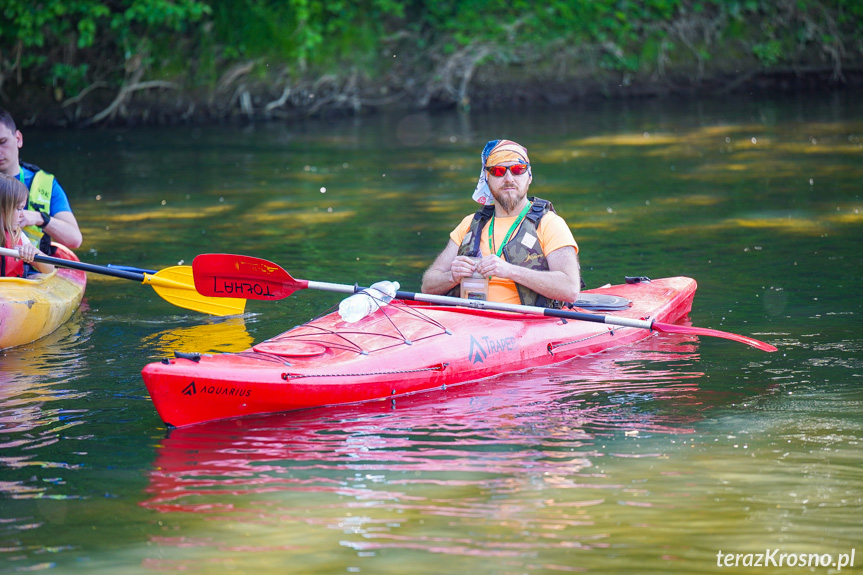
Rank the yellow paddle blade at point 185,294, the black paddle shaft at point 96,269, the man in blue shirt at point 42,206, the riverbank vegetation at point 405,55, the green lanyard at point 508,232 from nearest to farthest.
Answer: the green lanyard at point 508,232 < the black paddle shaft at point 96,269 < the yellow paddle blade at point 185,294 < the man in blue shirt at point 42,206 < the riverbank vegetation at point 405,55

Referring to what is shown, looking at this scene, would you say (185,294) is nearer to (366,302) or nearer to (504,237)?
(366,302)

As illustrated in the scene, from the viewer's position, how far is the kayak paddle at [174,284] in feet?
18.2

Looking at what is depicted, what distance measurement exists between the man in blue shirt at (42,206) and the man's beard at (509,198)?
8.69 feet

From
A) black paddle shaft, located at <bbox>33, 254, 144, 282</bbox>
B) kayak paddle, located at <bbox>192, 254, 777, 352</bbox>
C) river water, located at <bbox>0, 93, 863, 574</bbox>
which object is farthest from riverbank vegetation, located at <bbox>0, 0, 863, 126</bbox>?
kayak paddle, located at <bbox>192, 254, 777, 352</bbox>

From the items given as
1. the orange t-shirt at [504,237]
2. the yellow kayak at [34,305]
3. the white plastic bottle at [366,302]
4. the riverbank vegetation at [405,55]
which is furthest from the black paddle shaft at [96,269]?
the riverbank vegetation at [405,55]

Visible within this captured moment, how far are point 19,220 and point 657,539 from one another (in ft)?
13.1

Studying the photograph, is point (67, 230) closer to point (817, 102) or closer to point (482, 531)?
point (482, 531)

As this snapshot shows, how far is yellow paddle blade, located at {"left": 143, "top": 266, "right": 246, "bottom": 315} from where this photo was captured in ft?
18.7

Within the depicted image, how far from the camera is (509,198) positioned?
498cm

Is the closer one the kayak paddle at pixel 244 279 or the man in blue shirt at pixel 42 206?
the kayak paddle at pixel 244 279

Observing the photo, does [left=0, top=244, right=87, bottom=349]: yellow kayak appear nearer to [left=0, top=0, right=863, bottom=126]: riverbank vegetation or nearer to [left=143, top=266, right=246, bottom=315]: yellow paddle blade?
Result: [left=143, top=266, right=246, bottom=315]: yellow paddle blade

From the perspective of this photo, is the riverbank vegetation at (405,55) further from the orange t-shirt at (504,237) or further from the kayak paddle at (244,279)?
the orange t-shirt at (504,237)

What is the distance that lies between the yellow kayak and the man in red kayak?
215 cm

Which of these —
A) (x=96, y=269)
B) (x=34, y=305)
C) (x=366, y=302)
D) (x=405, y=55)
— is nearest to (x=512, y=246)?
(x=366, y=302)
